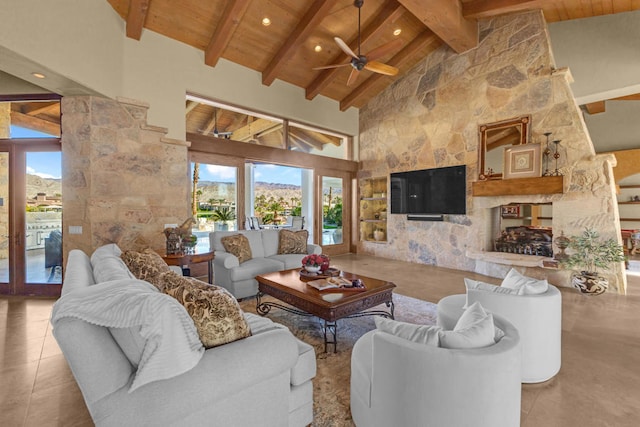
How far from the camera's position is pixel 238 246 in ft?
14.7

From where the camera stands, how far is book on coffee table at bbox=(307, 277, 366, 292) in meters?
2.99

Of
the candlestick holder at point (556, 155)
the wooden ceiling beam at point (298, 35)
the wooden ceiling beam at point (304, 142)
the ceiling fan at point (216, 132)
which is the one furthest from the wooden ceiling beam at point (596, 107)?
the ceiling fan at point (216, 132)

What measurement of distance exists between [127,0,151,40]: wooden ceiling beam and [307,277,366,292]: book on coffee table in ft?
14.3

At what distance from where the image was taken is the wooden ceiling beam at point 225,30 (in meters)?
4.35

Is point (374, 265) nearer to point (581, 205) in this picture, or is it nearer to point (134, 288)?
point (581, 205)

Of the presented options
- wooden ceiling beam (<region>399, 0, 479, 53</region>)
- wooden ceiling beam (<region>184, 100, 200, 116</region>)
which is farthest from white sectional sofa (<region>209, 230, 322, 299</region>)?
wooden ceiling beam (<region>399, 0, 479, 53</region>)

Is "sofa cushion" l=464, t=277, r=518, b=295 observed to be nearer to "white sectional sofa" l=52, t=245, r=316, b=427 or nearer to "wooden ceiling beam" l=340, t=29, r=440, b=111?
"white sectional sofa" l=52, t=245, r=316, b=427

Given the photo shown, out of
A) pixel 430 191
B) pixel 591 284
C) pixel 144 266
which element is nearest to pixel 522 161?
pixel 430 191

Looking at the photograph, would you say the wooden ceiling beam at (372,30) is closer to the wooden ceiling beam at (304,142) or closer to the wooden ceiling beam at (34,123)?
the wooden ceiling beam at (304,142)

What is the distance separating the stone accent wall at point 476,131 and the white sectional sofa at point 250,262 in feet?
10.2

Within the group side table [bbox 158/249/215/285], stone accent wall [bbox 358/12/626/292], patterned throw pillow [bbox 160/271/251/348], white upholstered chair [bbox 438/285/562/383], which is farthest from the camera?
stone accent wall [bbox 358/12/626/292]

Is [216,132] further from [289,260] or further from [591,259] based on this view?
[591,259]

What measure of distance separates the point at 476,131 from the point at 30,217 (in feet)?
25.3

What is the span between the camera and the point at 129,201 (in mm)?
4500
